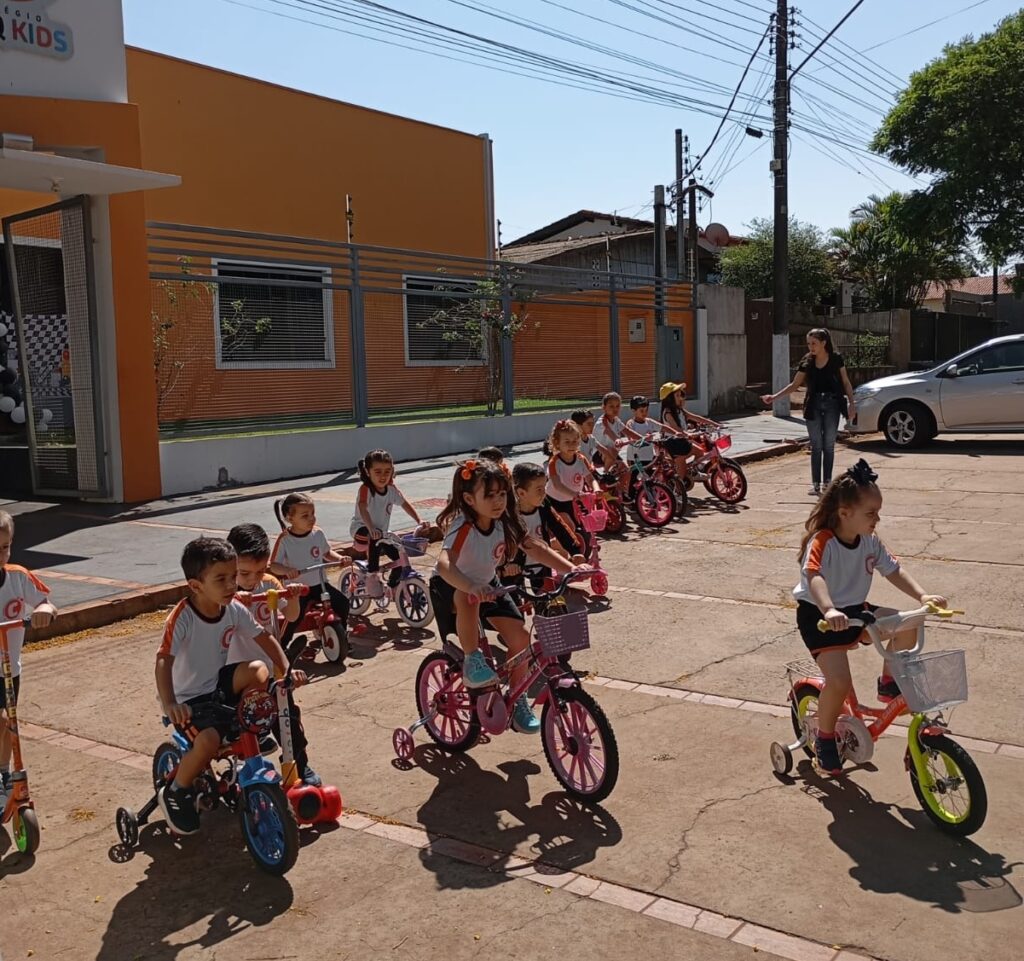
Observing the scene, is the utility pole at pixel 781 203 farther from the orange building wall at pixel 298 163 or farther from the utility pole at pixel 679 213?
the orange building wall at pixel 298 163

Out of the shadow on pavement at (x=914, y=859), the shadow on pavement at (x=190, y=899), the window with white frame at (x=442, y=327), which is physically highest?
the window with white frame at (x=442, y=327)

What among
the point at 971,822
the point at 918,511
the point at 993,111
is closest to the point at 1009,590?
the point at 918,511

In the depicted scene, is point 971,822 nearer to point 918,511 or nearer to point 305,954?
point 305,954

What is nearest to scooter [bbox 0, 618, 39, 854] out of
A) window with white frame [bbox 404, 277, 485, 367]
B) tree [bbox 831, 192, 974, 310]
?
window with white frame [bbox 404, 277, 485, 367]

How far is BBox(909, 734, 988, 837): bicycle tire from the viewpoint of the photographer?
387cm

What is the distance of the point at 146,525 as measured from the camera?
11.3 m

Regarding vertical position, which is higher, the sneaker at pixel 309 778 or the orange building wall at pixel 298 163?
the orange building wall at pixel 298 163

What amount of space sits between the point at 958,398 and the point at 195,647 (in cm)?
1457

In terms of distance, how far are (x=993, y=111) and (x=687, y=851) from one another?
1008 inches

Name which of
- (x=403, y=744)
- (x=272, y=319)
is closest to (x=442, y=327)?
(x=272, y=319)

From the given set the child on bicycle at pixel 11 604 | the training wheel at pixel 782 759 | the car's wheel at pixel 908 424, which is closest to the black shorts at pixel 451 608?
the training wheel at pixel 782 759

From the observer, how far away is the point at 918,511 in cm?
1115

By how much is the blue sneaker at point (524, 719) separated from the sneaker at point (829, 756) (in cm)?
123

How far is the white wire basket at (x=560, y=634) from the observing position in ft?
14.4
